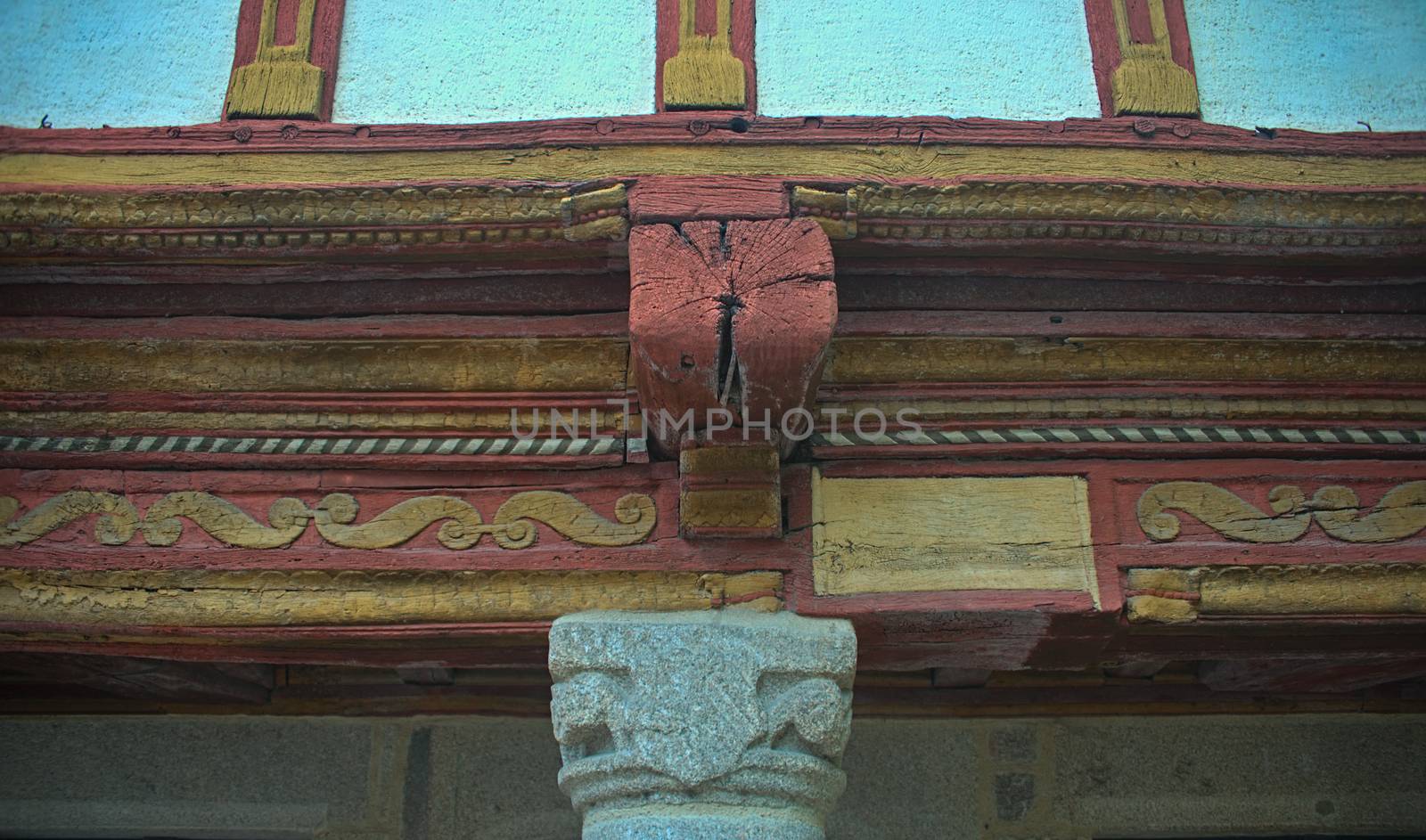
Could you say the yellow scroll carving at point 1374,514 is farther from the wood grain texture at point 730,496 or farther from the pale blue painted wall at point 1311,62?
the wood grain texture at point 730,496

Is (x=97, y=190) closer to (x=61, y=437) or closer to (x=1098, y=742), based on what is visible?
(x=61, y=437)

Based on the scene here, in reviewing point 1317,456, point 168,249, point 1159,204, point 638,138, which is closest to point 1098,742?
point 1317,456

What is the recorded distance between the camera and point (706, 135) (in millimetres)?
2531

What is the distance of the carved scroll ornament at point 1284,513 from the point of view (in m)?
2.48

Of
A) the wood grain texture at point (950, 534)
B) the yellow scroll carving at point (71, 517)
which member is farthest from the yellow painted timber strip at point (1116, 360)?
the yellow scroll carving at point (71, 517)

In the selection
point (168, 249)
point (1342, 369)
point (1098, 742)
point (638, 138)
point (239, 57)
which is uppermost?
point (239, 57)

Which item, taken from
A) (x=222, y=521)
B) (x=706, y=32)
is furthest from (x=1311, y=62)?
(x=222, y=521)

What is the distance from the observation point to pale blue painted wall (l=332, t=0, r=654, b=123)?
2.69 m

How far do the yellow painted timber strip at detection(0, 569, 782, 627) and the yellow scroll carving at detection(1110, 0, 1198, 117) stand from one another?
125 cm

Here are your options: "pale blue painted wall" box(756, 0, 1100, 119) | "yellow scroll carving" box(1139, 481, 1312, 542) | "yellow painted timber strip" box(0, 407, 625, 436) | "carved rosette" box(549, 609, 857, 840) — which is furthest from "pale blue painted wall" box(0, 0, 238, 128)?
"yellow scroll carving" box(1139, 481, 1312, 542)

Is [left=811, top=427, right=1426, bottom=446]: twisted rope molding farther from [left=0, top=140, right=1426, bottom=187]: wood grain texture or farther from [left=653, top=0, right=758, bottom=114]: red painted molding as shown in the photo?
[left=653, top=0, right=758, bottom=114]: red painted molding

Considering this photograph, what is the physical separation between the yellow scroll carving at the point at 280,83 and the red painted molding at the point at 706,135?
4 centimetres

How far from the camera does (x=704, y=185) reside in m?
2.38

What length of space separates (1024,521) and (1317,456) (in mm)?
644
